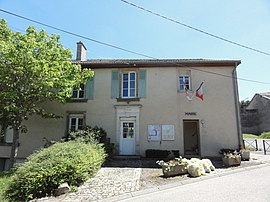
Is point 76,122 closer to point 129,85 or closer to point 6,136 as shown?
point 129,85

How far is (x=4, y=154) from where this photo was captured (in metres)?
11.4

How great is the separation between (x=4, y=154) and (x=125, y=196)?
9861mm

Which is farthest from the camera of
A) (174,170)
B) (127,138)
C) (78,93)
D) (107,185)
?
(78,93)

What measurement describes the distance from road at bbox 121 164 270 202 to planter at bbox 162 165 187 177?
0.96 meters

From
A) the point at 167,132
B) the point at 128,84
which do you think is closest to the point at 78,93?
the point at 128,84

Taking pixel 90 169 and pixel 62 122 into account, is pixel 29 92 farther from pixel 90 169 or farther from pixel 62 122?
pixel 90 169

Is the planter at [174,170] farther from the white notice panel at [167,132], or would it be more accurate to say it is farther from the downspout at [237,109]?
the downspout at [237,109]

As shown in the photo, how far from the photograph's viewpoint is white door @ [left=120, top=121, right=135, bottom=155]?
1142cm

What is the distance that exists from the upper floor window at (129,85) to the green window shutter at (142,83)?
0.37 meters

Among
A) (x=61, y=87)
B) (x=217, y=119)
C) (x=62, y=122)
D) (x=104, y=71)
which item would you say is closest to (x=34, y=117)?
(x=62, y=122)

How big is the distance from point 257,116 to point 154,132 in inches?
990

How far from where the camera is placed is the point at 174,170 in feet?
23.0

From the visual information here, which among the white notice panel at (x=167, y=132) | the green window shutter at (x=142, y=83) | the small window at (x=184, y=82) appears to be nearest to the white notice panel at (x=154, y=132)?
the white notice panel at (x=167, y=132)

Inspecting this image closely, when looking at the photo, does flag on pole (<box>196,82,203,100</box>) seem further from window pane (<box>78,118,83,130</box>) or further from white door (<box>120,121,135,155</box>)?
window pane (<box>78,118,83,130</box>)
